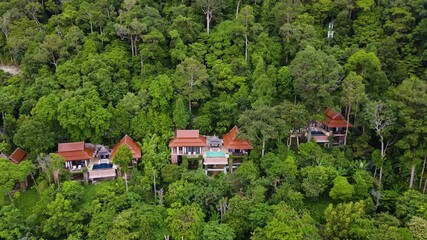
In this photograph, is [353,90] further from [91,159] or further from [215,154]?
[91,159]

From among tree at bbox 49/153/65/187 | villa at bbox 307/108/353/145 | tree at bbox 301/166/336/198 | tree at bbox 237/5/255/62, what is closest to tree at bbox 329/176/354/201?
tree at bbox 301/166/336/198

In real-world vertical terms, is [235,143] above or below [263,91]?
below

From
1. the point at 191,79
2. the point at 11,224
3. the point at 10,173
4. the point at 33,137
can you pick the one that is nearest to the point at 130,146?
the point at 33,137

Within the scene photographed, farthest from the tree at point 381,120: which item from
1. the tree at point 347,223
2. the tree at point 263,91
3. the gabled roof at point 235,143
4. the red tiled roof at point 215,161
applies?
the red tiled roof at point 215,161

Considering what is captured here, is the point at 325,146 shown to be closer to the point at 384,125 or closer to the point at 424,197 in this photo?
the point at 384,125

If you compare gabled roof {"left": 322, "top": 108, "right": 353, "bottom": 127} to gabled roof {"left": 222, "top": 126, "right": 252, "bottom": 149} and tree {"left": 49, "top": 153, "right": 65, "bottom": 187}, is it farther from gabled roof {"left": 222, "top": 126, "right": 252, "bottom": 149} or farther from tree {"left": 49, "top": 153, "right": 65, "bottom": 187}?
tree {"left": 49, "top": 153, "right": 65, "bottom": 187}

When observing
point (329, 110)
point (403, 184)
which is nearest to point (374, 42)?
point (329, 110)

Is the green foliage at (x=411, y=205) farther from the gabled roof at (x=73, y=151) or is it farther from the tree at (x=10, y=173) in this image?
the tree at (x=10, y=173)
